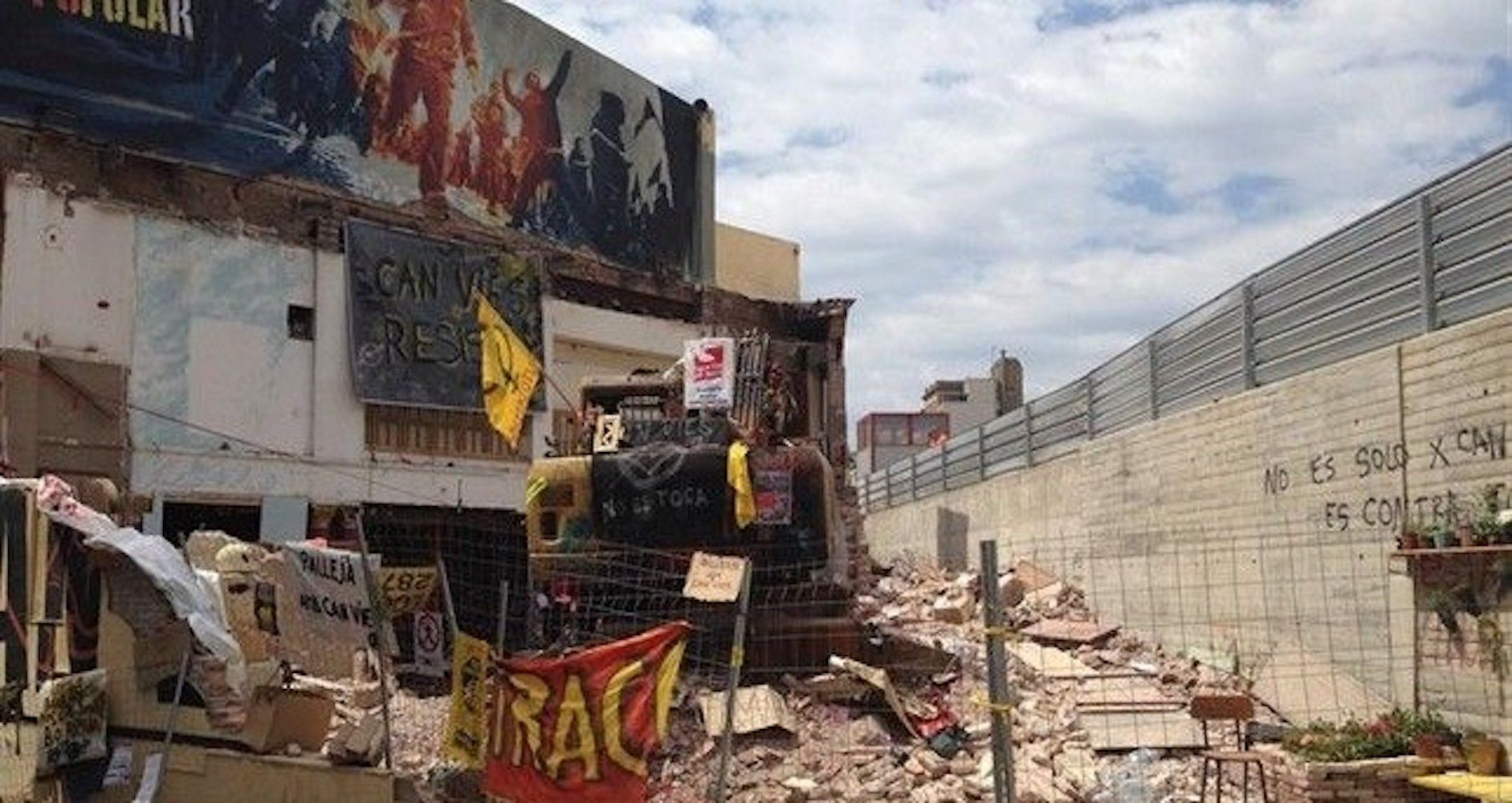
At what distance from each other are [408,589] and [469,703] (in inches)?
272

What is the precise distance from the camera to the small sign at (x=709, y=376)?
1572 cm

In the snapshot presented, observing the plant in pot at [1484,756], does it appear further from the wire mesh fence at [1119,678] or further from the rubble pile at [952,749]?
the rubble pile at [952,749]

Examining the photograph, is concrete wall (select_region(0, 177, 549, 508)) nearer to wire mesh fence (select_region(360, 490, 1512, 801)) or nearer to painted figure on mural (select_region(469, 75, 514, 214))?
painted figure on mural (select_region(469, 75, 514, 214))

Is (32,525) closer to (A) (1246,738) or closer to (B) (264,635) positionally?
(B) (264,635)

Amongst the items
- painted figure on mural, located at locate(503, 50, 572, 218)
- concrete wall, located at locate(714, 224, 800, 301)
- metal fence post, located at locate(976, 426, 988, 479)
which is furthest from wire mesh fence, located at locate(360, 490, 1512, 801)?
concrete wall, located at locate(714, 224, 800, 301)

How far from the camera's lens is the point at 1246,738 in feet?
37.5

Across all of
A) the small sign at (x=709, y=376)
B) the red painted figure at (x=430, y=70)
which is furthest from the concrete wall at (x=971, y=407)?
the small sign at (x=709, y=376)

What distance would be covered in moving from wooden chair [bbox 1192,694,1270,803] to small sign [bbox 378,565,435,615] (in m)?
8.01

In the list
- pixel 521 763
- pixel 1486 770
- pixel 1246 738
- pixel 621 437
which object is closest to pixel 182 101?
pixel 621 437

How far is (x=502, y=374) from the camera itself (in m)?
14.7

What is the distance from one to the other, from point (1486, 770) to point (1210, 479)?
561cm

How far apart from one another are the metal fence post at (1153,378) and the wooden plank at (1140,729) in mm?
5172

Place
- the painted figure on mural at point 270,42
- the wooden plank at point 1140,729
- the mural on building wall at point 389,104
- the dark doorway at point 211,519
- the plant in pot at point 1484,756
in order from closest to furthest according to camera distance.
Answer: the plant in pot at point 1484,756, the wooden plank at point 1140,729, the mural on building wall at point 389,104, the dark doorway at point 211,519, the painted figure on mural at point 270,42

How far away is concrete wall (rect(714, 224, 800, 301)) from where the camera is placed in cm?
3447
